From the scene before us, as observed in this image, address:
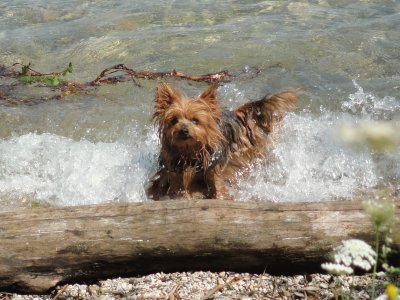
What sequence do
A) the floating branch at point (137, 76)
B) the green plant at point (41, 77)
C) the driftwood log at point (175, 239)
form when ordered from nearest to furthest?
the driftwood log at point (175, 239), the green plant at point (41, 77), the floating branch at point (137, 76)

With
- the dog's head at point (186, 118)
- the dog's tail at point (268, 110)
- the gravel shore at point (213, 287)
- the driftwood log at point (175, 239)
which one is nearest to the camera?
the gravel shore at point (213, 287)

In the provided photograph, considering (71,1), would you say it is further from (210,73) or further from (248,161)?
(248,161)

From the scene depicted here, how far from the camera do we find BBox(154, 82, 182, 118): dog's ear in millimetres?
5207

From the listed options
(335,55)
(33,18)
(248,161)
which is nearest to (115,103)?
(248,161)

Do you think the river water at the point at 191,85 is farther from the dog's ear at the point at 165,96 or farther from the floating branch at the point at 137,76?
the dog's ear at the point at 165,96

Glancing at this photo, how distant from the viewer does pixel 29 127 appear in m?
7.12

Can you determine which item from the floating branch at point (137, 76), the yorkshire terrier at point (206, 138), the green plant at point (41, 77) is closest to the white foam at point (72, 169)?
the yorkshire terrier at point (206, 138)

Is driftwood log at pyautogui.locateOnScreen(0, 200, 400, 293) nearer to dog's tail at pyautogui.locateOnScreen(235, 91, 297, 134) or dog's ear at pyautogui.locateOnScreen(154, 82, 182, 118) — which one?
dog's ear at pyautogui.locateOnScreen(154, 82, 182, 118)

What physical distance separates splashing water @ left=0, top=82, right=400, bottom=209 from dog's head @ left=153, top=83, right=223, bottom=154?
710 millimetres

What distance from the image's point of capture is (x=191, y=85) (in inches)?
309

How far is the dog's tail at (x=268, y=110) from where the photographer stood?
591 cm

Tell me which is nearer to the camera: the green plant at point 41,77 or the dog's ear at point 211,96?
the dog's ear at point 211,96

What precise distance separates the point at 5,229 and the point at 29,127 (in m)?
3.67

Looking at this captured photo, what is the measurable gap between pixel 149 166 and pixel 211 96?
3.79ft
